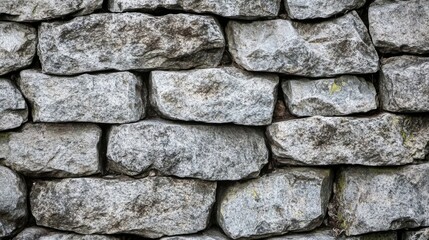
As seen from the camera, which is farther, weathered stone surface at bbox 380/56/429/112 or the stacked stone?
weathered stone surface at bbox 380/56/429/112

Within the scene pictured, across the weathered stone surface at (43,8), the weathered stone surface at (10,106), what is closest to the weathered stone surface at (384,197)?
the weathered stone surface at (43,8)

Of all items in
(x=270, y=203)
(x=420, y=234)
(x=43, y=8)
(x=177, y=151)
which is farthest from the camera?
(x=420, y=234)

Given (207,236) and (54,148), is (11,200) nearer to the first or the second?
(54,148)

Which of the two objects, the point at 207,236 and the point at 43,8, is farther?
the point at 207,236

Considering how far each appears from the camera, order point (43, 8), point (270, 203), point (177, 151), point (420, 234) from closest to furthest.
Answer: point (43, 8) → point (177, 151) → point (270, 203) → point (420, 234)

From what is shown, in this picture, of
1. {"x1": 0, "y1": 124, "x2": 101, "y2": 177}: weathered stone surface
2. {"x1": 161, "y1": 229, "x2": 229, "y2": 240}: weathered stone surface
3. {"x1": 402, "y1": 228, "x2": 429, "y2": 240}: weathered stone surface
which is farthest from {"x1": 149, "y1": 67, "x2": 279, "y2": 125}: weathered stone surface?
{"x1": 402, "y1": 228, "x2": 429, "y2": 240}: weathered stone surface

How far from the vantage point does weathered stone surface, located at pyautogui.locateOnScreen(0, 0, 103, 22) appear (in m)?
2.73

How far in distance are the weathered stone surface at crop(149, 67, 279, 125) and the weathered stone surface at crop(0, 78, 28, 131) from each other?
0.61 meters

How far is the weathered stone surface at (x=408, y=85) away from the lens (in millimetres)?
2900

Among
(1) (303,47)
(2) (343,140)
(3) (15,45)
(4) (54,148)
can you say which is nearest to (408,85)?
(2) (343,140)

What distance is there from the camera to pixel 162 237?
9.75 feet

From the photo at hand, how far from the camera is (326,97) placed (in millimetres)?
2904

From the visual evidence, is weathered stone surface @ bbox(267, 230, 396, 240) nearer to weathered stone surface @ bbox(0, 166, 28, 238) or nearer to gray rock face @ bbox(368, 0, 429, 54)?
gray rock face @ bbox(368, 0, 429, 54)

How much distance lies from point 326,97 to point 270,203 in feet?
1.89
